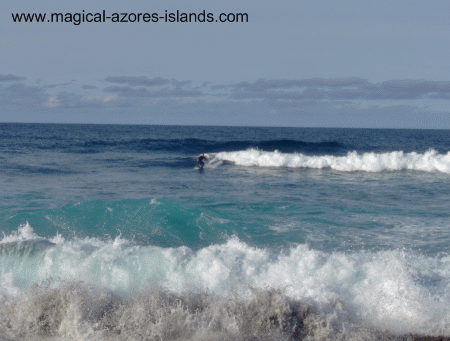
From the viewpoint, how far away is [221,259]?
242 inches

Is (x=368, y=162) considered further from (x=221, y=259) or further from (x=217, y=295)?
(x=217, y=295)

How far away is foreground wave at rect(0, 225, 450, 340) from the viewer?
4.77 metres

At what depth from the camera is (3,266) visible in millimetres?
6387

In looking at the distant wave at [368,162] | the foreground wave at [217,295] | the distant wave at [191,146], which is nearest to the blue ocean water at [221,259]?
the foreground wave at [217,295]

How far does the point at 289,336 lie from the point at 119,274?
113 inches

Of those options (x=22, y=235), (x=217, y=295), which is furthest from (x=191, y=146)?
(x=217, y=295)

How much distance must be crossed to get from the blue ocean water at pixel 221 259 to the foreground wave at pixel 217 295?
18 millimetres

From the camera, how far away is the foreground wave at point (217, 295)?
477 cm

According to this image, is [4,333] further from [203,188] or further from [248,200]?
[203,188]

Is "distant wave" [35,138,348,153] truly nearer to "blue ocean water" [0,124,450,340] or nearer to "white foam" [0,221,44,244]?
"blue ocean water" [0,124,450,340]

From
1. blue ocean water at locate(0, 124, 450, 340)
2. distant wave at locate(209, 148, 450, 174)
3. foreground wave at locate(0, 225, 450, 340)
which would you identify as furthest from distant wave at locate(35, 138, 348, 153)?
foreground wave at locate(0, 225, 450, 340)

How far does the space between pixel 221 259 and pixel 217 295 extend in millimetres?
900

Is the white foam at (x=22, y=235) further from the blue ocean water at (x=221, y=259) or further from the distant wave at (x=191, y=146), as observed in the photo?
the distant wave at (x=191, y=146)

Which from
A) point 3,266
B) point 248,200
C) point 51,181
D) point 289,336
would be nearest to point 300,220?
point 248,200
